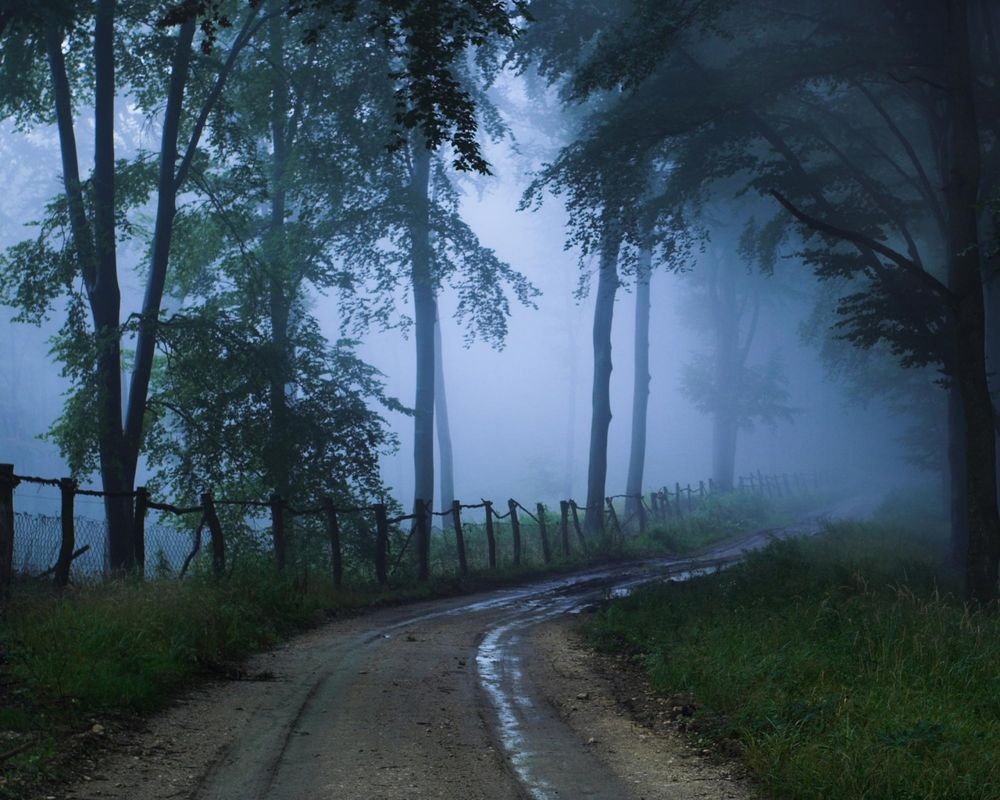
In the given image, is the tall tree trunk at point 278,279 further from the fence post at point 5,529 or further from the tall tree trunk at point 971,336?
the tall tree trunk at point 971,336

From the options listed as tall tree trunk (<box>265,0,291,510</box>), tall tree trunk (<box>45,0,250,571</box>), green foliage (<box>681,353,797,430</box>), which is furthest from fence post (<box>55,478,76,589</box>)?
green foliage (<box>681,353,797,430</box>)

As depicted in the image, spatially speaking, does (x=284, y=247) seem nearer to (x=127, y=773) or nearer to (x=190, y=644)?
(x=190, y=644)

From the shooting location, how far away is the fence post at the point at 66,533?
39.1 feet

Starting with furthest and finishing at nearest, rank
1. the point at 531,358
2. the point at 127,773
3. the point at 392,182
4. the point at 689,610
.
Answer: the point at 531,358, the point at 392,182, the point at 689,610, the point at 127,773

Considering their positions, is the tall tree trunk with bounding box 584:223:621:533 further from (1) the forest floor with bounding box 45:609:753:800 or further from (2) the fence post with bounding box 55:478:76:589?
(1) the forest floor with bounding box 45:609:753:800

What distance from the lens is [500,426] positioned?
421 ft

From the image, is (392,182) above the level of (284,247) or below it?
above

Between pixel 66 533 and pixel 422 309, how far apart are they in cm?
1814

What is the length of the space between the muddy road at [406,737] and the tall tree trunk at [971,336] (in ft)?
20.3

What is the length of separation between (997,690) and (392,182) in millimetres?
20001

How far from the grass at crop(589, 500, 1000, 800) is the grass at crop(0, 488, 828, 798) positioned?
4.10 m

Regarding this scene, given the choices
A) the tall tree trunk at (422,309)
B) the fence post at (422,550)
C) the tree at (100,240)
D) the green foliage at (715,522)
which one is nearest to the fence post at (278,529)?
the tree at (100,240)

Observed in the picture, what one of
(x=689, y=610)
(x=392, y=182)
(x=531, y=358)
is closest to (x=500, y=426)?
(x=531, y=358)

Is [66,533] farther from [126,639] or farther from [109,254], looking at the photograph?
[109,254]
